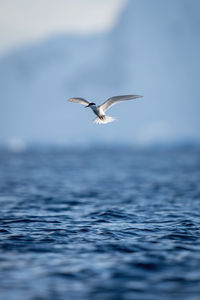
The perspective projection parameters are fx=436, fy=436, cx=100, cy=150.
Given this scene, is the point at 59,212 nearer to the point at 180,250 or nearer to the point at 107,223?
the point at 107,223

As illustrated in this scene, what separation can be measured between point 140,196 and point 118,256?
1512 cm

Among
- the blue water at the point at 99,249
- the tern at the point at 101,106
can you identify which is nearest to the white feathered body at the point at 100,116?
the tern at the point at 101,106

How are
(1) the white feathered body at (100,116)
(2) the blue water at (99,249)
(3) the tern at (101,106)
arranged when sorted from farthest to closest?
(1) the white feathered body at (100,116) → (3) the tern at (101,106) → (2) the blue water at (99,249)

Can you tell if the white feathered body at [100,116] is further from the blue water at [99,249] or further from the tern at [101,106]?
the blue water at [99,249]

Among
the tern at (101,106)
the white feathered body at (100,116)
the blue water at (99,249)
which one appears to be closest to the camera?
the blue water at (99,249)

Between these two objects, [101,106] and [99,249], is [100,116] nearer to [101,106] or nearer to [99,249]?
[101,106]

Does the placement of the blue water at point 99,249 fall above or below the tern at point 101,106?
below

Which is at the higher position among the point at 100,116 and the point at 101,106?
the point at 101,106

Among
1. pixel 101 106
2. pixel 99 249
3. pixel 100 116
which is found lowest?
pixel 99 249

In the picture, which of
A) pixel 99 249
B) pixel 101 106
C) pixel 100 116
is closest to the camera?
pixel 99 249

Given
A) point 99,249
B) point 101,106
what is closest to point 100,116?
point 101,106

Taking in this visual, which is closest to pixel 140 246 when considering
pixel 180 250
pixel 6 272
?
pixel 180 250

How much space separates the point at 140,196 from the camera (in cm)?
2792

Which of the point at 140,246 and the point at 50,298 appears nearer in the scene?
the point at 50,298
